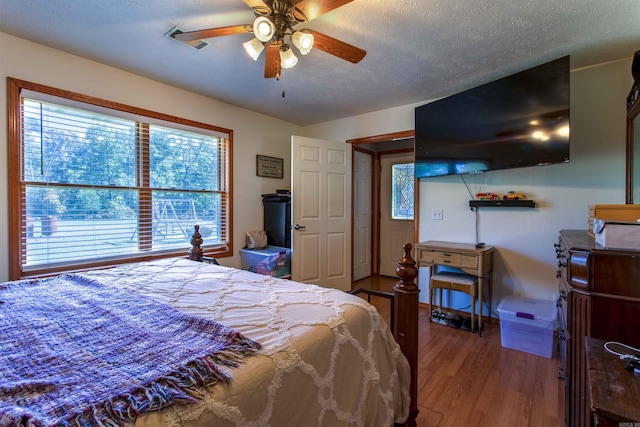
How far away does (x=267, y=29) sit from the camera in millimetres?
1515

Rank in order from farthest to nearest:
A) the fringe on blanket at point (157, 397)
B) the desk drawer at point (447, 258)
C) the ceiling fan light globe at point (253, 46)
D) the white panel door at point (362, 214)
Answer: the white panel door at point (362, 214) < the desk drawer at point (447, 258) < the ceiling fan light globe at point (253, 46) < the fringe on blanket at point (157, 397)

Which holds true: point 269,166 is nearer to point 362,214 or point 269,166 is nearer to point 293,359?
point 362,214

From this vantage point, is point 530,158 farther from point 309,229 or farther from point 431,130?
point 309,229

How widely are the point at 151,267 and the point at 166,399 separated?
161cm

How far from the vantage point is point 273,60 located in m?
1.87

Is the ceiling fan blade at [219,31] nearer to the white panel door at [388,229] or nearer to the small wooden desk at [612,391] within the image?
the small wooden desk at [612,391]

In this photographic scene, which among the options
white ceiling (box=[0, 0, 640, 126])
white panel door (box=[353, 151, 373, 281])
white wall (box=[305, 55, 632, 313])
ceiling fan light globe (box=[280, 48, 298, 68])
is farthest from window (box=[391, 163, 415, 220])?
ceiling fan light globe (box=[280, 48, 298, 68])

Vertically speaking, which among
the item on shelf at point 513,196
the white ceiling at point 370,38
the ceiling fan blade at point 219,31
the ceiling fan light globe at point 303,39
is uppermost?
the white ceiling at point 370,38

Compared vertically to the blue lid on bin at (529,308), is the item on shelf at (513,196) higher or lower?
higher

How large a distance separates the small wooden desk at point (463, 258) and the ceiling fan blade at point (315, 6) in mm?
2106

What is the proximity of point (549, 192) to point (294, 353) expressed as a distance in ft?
9.25

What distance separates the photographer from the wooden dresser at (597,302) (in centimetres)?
109

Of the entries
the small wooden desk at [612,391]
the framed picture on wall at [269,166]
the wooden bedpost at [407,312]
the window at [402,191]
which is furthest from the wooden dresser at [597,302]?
the window at [402,191]

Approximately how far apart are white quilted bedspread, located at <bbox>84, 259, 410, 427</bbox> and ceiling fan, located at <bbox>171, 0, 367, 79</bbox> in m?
1.34
